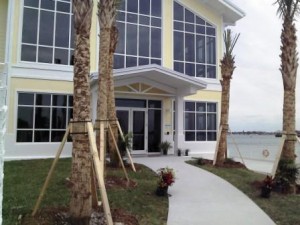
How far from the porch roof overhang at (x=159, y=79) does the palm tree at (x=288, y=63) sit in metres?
6.88

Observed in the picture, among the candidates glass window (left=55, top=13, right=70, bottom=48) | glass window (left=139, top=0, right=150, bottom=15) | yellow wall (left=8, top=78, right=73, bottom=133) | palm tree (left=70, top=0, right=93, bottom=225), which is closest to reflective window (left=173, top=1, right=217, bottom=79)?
glass window (left=139, top=0, right=150, bottom=15)

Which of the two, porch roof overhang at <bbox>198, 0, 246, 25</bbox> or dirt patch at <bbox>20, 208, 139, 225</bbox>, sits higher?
porch roof overhang at <bbox>198, 0, 246, 25</bbox>

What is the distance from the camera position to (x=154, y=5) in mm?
22000

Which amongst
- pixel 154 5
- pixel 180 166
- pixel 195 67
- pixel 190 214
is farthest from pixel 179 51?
pixel 190 214

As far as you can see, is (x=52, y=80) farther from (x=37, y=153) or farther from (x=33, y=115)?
(x=37, y=153)

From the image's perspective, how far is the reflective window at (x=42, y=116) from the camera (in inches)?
698

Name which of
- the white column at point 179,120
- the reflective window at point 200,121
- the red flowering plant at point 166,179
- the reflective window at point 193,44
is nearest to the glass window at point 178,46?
the reflective window at point 193,44

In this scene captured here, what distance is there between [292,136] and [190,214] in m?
4.99

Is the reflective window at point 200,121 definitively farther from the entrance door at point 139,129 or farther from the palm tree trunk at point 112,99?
the palm tree trunk at point 112,99

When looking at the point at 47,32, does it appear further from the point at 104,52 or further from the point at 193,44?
the point at 104,52

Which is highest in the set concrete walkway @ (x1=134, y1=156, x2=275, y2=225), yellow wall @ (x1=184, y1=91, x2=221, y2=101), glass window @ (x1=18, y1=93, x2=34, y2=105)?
yellow wall @ (x1=184, y1=91, x2=221, y2=101)

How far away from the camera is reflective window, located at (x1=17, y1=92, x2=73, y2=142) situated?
17719mm

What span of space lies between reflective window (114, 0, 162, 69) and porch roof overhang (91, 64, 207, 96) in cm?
227

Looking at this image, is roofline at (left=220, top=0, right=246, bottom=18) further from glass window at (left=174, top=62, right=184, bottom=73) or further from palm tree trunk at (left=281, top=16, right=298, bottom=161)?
palm tree trunk at (left=281, top=16, right=298, bottom=161)
